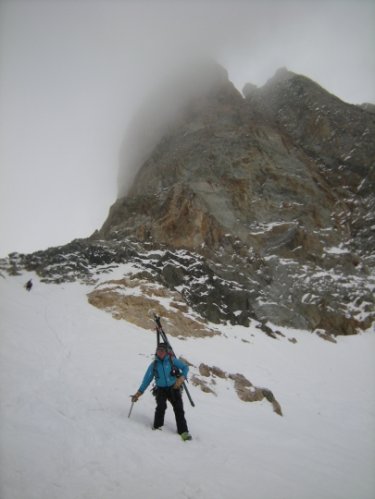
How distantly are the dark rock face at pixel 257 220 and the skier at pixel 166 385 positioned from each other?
17.9 m

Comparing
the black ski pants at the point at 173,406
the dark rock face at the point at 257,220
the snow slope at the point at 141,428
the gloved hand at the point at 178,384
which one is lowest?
the snow slope at the point at 141,428

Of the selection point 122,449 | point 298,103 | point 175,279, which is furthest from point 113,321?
point 298,103

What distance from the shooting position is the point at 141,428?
21.7 feet

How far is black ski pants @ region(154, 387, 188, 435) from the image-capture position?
6.68 meters

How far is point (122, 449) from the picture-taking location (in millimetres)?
5539

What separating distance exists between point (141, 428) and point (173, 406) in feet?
2.33

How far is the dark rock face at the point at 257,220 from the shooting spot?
2983cm

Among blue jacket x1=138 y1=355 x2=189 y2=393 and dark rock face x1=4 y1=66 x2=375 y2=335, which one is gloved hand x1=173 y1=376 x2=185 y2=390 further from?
dark rock face x1=4 y1=66 x2=375 y2=335

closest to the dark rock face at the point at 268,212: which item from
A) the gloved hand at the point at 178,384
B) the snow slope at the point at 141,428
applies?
the snow slope at the point at 141,428

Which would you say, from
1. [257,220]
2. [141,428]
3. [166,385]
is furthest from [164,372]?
[257,220]

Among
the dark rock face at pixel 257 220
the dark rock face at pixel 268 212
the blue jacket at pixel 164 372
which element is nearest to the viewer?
the blue jacket at pixel 164 372

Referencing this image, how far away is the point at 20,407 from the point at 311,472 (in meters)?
5.51

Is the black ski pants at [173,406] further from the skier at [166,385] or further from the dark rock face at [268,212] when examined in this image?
the dark rock face at [268,212]

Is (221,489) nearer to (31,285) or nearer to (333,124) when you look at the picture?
(31,285)
